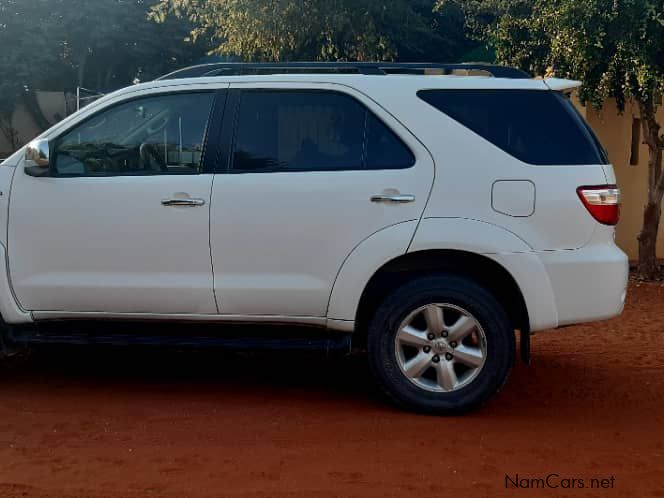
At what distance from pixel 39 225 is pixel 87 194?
1.14 ft

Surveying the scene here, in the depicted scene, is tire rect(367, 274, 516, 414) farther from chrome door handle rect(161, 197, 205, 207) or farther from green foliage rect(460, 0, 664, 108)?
green foliage rect(460, 0, 664, 108)

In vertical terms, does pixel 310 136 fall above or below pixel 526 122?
below

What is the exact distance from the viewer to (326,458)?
419 centimetres

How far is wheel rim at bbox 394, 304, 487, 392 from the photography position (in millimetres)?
4801

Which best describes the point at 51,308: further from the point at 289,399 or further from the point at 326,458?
the point at 326,458

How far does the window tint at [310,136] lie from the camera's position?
16.1 ft

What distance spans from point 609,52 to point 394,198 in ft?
21.2

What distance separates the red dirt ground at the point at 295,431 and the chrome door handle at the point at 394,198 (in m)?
1.25

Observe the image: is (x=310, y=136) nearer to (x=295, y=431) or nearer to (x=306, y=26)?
(x=295, y=431)

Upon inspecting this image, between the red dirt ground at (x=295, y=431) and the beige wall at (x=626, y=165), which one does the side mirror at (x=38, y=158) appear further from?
the beige wall at (x=626, y=165)

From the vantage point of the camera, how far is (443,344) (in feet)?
15.8

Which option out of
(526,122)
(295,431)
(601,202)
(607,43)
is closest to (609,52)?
(607,43)

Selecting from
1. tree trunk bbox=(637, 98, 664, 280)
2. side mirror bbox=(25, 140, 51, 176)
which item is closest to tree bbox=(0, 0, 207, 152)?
tree trunk bbox=(637, 98, 664, 280)

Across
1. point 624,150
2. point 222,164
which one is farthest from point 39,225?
point 624,150
